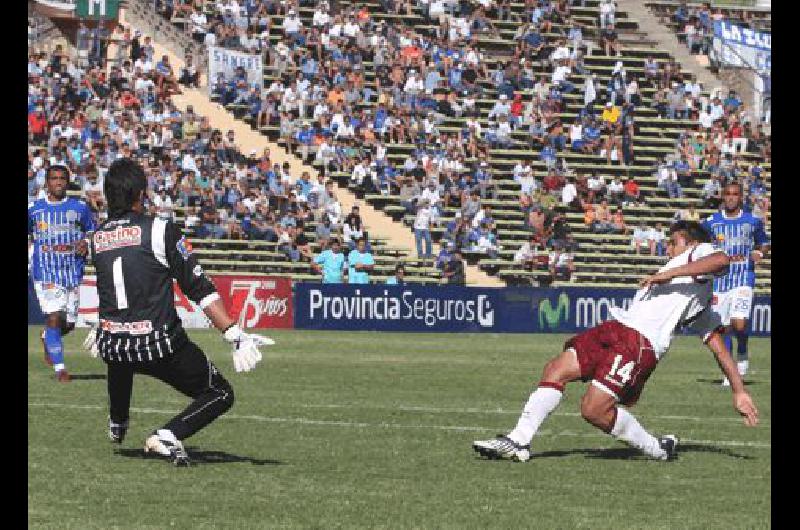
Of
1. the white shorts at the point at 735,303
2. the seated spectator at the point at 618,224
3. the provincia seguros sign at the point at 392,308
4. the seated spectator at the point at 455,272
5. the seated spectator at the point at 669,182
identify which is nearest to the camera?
the white shorts at the point at 735,303

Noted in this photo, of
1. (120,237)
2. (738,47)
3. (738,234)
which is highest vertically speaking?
(738,47)

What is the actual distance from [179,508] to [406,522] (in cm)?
140

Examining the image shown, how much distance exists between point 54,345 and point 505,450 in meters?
9.52

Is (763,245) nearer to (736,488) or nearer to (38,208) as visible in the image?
(38,208)

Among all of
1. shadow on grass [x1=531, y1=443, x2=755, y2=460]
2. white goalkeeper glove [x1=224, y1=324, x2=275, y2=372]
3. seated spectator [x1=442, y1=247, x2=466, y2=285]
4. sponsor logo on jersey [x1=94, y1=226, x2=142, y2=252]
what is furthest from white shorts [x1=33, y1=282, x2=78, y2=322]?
seated spectator [x1=442, y1=247, x2=466, y2=285]

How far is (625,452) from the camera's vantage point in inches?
544

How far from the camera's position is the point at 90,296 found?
117 ft

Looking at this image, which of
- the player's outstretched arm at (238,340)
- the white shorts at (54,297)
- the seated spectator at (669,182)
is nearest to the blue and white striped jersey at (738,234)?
the white shorts at (54,297)

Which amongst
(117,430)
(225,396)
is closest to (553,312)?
(117,430)

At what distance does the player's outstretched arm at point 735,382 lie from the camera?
13.2m

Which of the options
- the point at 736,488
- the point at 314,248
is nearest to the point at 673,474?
the point at 736,488

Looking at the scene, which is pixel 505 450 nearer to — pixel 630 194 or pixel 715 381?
pixel 715 381

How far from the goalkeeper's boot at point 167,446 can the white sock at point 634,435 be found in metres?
3.35

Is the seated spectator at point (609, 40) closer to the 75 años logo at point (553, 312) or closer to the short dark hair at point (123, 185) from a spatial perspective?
the 75 años logo at point (553, 312)
